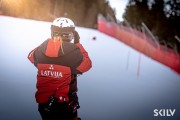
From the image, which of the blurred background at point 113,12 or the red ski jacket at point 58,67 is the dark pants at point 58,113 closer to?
the red ski jacket at point 58,67

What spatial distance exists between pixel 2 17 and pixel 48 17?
0.41 m

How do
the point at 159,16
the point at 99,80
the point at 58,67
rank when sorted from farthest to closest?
the point at 159,16 → the point at 99,80 → the point at 58,67

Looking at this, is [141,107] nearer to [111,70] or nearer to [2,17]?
[111,70]

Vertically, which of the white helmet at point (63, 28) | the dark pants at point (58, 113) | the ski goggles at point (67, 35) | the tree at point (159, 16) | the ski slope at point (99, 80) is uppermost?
the tree at point (159, 16)

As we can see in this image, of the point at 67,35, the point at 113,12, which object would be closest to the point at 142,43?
the point at 113,12

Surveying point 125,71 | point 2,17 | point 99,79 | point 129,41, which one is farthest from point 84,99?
point 2,17

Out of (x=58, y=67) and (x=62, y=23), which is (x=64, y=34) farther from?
(x=58, y=67)

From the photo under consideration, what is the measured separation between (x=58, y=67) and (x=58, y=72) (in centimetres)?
4

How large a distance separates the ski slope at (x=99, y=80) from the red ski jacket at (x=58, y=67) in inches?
12.4

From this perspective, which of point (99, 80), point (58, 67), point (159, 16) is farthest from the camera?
point (159, 16)

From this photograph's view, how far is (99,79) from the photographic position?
10.1 ft

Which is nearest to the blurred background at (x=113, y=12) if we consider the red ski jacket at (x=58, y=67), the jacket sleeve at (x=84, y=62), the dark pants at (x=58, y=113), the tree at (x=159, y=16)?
the tree at (x=159, y=16)

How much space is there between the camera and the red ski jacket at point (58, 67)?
255cm

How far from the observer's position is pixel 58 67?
259cm
